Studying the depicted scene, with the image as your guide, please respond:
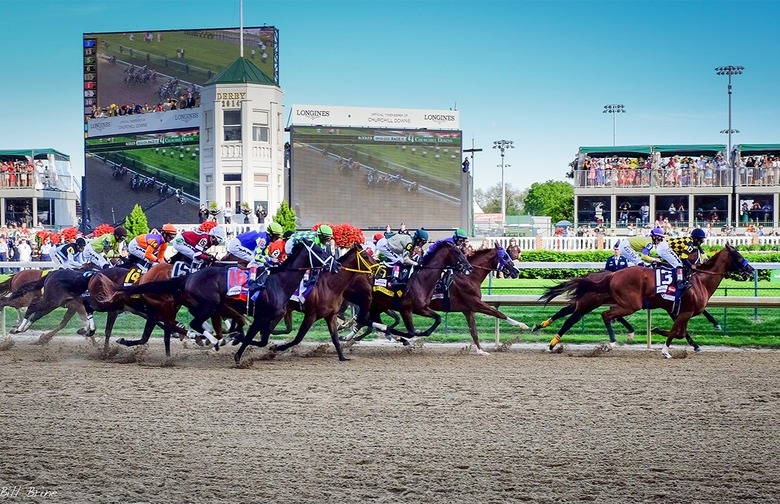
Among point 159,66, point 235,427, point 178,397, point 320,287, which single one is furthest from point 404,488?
point 159,66

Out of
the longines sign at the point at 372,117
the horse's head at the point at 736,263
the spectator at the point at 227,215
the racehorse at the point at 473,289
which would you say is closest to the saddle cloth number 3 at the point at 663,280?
the horse's head at the point at 736,263

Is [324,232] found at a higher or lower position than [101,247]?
higher

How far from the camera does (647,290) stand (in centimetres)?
1329

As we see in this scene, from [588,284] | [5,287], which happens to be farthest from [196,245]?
[588,284]

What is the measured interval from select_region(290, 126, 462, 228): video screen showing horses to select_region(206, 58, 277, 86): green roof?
17.5 ft

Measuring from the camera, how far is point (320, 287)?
12.1 metres

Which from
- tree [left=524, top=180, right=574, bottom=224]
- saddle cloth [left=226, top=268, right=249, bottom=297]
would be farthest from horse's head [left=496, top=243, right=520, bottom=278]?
tree [left=524, top=180, right=574, bottom=224]

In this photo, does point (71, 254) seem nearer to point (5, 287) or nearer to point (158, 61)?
point (5, 287)

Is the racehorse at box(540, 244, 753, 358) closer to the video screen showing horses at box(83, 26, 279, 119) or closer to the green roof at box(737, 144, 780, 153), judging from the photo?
the green roof at box(737, 144, 780, 153)

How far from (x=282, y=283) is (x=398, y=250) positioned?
2.54m

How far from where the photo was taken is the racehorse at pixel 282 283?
38.8 feet

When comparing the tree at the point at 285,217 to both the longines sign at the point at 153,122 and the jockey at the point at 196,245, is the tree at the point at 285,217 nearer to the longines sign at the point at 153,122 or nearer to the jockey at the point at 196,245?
the longines sign at the point at 153,122

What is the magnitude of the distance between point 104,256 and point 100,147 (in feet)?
95.5

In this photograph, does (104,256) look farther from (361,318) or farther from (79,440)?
(79,440)
